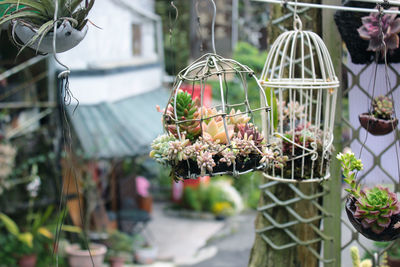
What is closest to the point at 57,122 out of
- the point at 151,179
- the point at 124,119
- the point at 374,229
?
the point at 124,119

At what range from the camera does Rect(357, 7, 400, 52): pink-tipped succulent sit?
207 cm

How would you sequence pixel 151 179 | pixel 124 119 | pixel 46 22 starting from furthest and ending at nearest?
pixel 151 179 → pixel 124 119 → pixel 46 22

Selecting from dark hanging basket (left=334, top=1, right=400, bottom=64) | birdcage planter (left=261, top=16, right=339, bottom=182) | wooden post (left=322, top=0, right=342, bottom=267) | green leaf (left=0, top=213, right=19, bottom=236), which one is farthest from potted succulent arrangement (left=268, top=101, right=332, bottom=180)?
green leaf (left=0, top=213, right=19, bottom=236)

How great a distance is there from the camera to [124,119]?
6.66 meters

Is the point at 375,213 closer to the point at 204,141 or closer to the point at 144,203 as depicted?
the point at 204,141

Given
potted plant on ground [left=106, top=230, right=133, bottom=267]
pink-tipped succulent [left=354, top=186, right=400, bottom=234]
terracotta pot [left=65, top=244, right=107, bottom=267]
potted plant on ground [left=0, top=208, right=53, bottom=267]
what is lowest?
potted plant on ground [left=106, top=230, right=133, bottom=267]

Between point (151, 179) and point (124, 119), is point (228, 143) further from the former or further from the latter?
point (151, 179)

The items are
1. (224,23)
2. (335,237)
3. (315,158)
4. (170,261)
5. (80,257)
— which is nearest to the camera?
(315,158)

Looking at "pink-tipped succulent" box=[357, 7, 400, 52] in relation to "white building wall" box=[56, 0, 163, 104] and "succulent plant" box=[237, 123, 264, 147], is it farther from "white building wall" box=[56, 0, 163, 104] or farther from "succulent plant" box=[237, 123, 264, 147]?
"white building wall" box=[56, 0, 163, 104]

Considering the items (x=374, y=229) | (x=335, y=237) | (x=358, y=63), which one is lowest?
(x=335, y=237)

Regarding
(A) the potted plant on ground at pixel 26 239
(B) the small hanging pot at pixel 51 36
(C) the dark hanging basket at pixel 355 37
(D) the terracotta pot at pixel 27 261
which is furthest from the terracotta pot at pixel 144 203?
(B) the small hanging pot at pixel 51 36

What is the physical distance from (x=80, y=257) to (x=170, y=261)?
1.62 meters

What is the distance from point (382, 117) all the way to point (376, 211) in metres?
0.61

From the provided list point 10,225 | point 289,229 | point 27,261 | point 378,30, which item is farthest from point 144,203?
point 378,30
